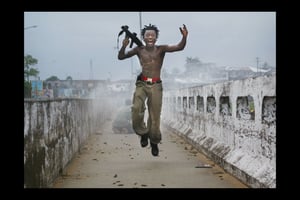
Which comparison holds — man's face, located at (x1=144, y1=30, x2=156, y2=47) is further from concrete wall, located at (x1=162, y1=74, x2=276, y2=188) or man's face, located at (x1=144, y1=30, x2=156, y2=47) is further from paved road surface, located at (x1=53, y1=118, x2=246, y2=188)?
paved road surface, located at (x1=53, y1=118, x2=246, y2=188)

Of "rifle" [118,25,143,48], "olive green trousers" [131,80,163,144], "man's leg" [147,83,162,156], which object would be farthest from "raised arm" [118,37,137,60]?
"man's leg" [147,83,162,156]

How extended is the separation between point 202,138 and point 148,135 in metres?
4.38

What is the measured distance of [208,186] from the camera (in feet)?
21.6

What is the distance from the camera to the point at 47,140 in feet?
21.6

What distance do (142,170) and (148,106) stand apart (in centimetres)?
179

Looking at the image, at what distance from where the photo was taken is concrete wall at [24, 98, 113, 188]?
5379mm

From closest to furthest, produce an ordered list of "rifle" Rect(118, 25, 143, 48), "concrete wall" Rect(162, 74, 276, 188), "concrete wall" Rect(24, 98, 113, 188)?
"concrete wall" Rect(24, 98, 113, 188)
"rifle" Rect(118, 25, 143, 48)
"concrete wall" Rect(162, 74, 276, 188)

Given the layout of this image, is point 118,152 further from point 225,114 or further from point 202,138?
point 225,114

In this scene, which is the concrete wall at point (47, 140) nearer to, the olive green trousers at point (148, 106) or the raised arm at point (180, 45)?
the olive green trousers at point (148, 106)

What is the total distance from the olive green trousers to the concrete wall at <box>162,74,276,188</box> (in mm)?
1393

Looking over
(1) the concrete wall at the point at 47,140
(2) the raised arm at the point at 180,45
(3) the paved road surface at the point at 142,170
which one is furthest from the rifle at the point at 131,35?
(3) the paved road surface at the point at 142,170

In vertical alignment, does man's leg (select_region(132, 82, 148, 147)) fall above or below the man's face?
below

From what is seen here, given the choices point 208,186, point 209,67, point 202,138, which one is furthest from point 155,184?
point 202,138

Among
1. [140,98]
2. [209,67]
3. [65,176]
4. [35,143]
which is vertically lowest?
[65,176]
